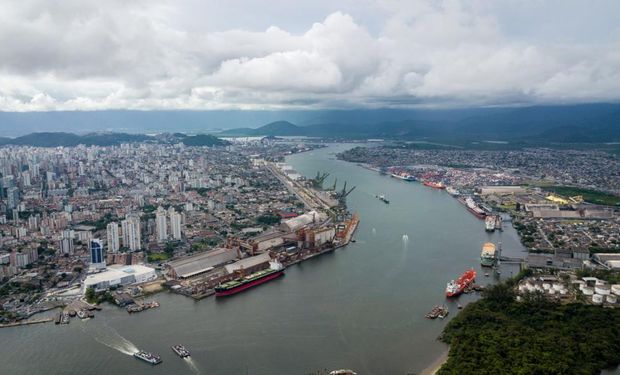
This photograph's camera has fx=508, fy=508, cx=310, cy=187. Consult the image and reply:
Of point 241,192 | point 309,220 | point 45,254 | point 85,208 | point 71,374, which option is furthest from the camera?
point 241,192

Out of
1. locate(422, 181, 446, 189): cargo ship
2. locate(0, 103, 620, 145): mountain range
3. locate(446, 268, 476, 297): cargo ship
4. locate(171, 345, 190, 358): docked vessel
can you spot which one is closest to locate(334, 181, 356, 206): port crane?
locate(422, 181, 446, 189): cargo ship

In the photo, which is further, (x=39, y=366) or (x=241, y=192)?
(x=241, y=192)

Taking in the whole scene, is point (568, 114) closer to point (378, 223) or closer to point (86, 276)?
point (378, 223)

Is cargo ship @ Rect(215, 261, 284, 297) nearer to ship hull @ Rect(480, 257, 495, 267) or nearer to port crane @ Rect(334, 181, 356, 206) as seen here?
ship hull @ Rect(480, 257, 495, 267)

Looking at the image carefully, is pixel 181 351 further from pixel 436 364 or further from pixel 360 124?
pixel 360 124

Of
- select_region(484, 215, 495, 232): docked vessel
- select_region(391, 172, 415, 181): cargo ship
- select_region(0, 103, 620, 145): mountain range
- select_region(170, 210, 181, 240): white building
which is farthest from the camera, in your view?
select_region(0, 103, 620, 145): mountain range

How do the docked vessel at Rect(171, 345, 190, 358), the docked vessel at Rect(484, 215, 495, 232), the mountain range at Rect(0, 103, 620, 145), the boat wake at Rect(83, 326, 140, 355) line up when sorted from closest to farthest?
the docked vessel at Rect(171, 345, 190, 358) → the boat wake at Rect(83, 326, 140, 355) → the docked vessel at Rect(484, 215, 495, 232) → the mountain range at Rect(0, 103, 620, 145)

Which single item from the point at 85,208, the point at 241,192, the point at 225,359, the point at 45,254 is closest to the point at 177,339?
the point at 225,359

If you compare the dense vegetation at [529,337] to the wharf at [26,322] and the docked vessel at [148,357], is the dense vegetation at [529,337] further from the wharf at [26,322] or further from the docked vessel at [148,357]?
the wharf at [26,322]
